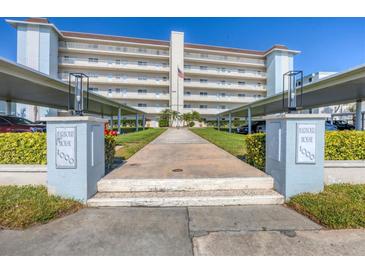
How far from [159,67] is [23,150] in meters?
43.0

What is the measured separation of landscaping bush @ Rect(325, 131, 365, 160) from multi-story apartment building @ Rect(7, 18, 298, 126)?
39.8 metres

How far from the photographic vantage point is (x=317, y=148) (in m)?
4.01

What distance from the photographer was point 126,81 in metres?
42.6

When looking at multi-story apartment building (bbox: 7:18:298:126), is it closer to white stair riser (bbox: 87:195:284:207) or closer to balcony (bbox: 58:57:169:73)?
balcony (bbox: 58:57:169:73)

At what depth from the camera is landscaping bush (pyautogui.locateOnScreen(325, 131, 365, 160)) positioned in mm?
5109

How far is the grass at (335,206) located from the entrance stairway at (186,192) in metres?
0.46

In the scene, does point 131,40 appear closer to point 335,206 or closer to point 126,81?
point 126,81

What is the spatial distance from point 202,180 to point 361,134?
437cm

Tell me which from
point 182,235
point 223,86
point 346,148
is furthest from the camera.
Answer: point 223,86

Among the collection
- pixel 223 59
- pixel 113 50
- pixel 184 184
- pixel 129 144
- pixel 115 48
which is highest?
pixel 115 48

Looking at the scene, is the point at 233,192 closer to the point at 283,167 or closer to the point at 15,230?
the point at 283,167

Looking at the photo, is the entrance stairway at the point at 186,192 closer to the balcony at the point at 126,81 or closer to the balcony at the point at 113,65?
the balcony at the point at 126,81

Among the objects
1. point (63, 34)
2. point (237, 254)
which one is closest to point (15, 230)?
point (237, 254)

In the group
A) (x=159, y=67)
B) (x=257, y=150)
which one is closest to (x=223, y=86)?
(x=159, y=67)
